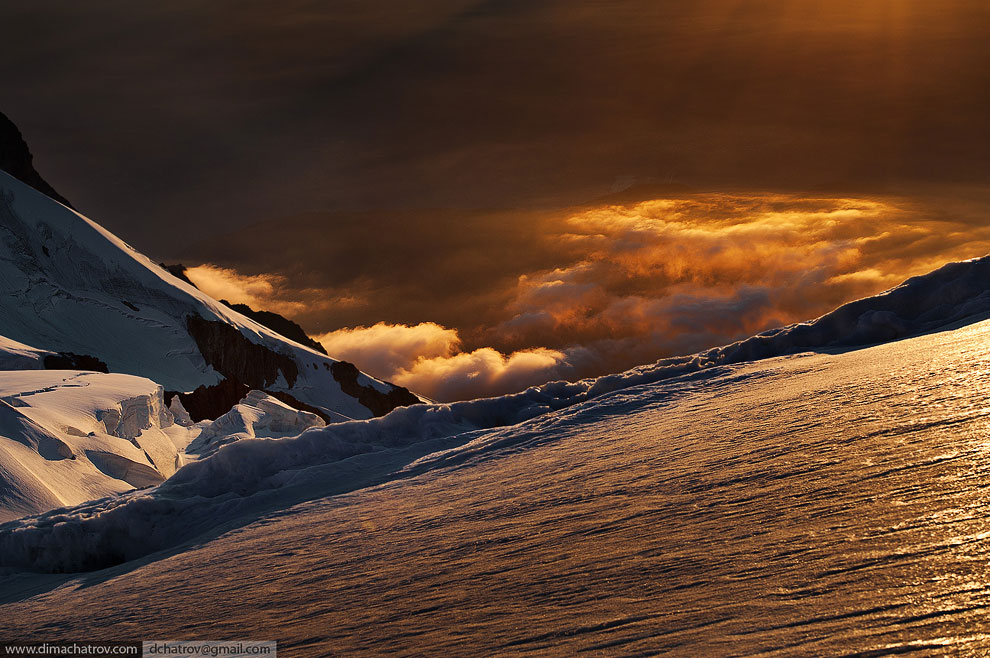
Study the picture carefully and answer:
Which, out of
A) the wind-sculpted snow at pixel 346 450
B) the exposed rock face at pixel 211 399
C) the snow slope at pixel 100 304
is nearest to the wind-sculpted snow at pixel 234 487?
the wind-sculpted snow at pixel 346 450

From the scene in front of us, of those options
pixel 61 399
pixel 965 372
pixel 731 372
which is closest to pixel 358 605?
pixel 965 372

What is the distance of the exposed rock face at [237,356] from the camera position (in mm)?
110750

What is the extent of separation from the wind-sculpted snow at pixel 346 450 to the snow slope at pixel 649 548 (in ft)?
0.90

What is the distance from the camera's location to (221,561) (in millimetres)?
10789

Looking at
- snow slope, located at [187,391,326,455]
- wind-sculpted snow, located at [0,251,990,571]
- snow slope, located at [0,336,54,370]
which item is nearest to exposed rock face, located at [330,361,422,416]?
snow slope, located at [187,391,326,455]

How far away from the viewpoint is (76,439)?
33875 millimetres

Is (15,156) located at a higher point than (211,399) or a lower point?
higher

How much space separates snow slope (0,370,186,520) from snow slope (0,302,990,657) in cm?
1555

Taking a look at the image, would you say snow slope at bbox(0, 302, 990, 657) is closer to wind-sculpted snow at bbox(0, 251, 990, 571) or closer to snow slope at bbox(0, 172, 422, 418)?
wind-sculpted snow at bbox(0, 251, 990, 571)

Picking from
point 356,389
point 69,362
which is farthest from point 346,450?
point 356,389

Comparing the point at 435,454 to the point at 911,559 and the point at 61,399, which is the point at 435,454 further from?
the point at 61,399

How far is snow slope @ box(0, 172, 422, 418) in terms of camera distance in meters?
91.7

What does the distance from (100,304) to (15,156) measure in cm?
7691

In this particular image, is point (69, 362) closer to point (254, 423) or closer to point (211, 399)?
point (254, 423)
